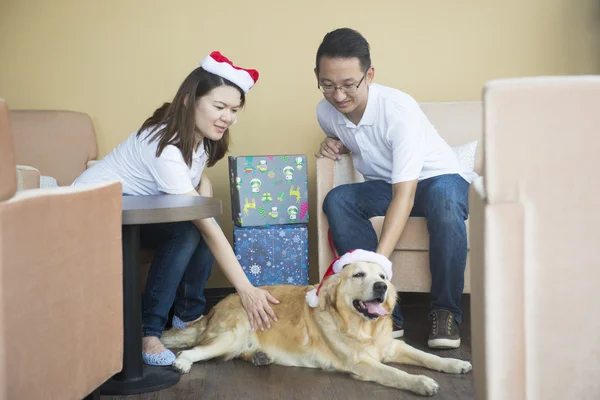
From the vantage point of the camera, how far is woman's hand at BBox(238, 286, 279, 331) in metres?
2.22

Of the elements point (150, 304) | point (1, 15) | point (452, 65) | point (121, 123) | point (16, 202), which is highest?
point (1, 15)

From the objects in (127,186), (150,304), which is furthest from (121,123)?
(150,304)

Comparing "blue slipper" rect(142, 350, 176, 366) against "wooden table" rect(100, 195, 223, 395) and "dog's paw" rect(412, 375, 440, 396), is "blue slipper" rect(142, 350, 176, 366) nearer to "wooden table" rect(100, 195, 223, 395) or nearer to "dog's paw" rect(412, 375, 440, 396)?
"wooden table" rect(100, 195, 223, 395)

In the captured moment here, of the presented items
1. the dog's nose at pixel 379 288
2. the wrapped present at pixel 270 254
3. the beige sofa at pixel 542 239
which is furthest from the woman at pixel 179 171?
the beige sofa at pixel 542 239

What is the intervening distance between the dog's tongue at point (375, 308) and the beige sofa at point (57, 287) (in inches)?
31.3

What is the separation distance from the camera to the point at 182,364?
2137 millimetres

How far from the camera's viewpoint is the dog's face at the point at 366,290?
2.03 m

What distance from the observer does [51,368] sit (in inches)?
50.7

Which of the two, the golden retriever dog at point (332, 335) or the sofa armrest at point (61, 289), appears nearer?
the sofa armrest at point (61, 289)

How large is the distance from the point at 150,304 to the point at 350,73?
1050 mm

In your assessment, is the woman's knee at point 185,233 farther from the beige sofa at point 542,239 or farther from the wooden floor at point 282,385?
the beige sofa at point 542,239

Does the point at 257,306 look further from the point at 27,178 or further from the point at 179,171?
the point at 27,178

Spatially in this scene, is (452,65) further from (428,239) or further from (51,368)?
(51,368)

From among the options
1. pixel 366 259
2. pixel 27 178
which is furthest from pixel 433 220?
pixel 27 178
